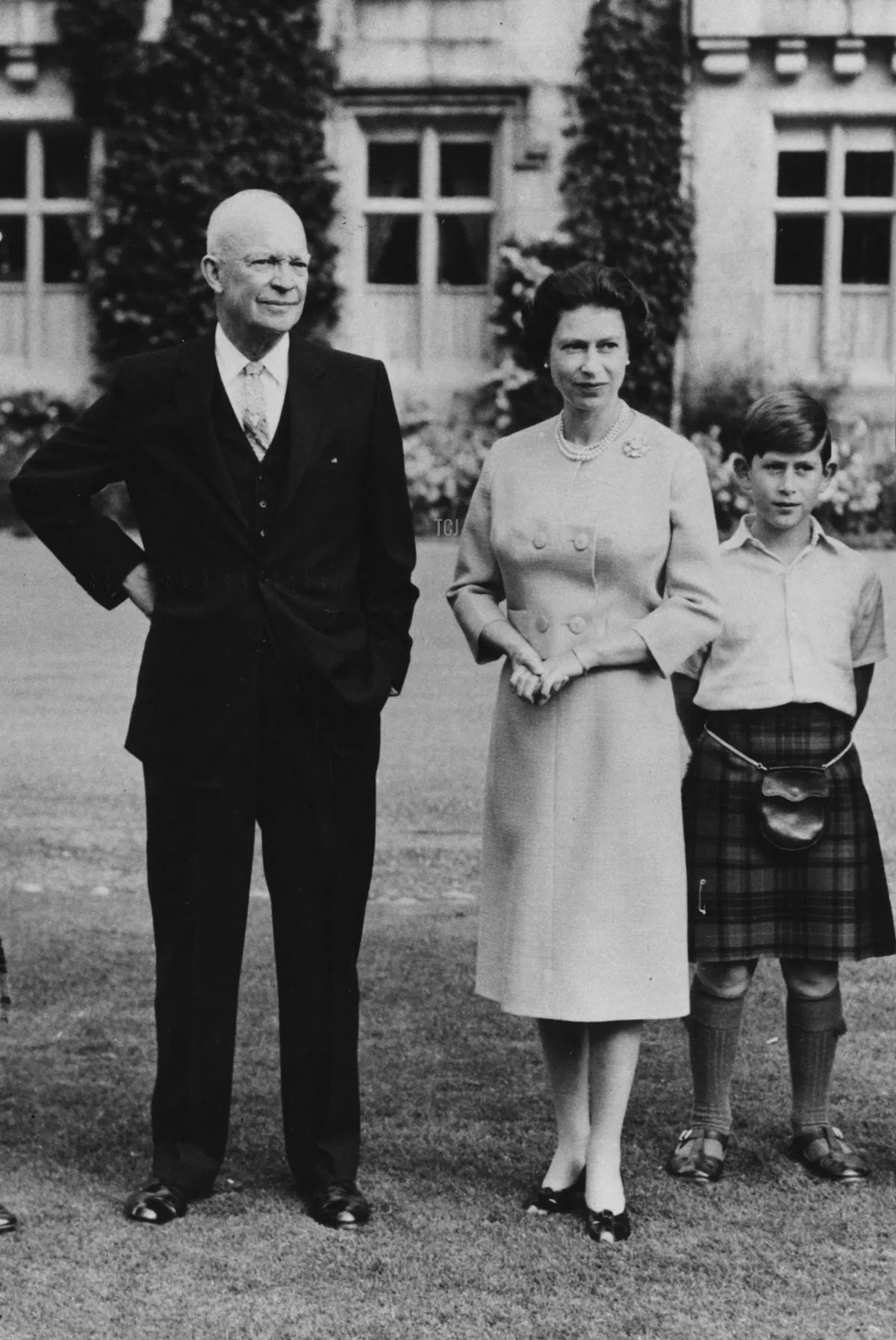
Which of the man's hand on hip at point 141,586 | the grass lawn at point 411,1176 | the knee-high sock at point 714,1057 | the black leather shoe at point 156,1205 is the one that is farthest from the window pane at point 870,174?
the black leather shoe at point 156,1205

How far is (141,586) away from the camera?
157 inches

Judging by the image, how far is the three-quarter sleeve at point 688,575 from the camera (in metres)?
3.82

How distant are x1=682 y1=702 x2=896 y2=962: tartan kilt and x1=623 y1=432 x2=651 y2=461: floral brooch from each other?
68 cm

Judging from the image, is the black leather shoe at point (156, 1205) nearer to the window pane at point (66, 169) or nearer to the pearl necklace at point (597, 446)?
the pearl necklace at point (597, 446)

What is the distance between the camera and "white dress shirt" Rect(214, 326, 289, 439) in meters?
3.90

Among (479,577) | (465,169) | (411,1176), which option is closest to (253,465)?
(479,577)

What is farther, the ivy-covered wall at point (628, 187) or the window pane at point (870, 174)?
the window pane at point (870, 174)

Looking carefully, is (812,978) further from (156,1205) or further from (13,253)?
(13,253)

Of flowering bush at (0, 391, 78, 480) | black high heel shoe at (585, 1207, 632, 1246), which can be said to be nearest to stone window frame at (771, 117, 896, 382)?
flowering bush at (0, 391, 78, 480)

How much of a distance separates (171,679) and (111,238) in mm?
11834

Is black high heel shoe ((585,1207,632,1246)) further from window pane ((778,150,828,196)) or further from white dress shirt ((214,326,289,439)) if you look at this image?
window pane ((778,150,828,196))

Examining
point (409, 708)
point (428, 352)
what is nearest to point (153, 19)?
point (428, 352)

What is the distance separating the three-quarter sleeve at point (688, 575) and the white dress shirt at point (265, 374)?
0.80 meters

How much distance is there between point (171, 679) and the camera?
3.95 m
